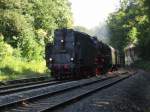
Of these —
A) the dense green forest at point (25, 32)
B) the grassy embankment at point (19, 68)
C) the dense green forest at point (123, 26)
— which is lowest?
the grassy embankment at point (19, 68)

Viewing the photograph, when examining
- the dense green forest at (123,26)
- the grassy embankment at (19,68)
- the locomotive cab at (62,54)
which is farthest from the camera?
the dense green forest at (123,26)

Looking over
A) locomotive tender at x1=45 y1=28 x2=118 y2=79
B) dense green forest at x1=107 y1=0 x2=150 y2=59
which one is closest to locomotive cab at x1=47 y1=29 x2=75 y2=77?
locomotive tender at x1=45 y1=28 x2=118 y2=79

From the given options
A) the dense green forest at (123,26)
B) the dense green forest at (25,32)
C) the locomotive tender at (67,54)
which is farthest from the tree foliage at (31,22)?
the dense green forest at (123,26)

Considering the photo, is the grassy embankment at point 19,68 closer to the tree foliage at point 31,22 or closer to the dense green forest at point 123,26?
the tree foliage at point 31,22

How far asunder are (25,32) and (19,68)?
8.52 metres

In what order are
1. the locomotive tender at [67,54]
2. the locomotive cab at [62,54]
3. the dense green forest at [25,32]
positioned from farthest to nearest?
1. the dense green forest at [25,32]
2. the locomotive tender at [67,54]
3. the locomotive cab at [62,54]

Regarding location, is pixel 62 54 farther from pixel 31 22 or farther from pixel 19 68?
pixel 31 22

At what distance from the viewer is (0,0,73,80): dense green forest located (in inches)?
1515

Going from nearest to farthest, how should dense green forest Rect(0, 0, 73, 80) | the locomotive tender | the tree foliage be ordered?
1. the locomotive tender
2. dense green forest Rect(0, 0, 73, 80)
3. the tree foliage

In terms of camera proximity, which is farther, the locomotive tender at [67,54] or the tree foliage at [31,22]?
the tree foliage at [31,22]

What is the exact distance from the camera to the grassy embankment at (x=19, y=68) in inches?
1313

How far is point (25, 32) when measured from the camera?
44.6 m

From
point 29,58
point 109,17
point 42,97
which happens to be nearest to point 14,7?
point 29,58

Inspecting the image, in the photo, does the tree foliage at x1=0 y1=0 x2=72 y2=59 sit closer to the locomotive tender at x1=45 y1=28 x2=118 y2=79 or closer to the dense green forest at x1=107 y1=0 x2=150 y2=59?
the locomotive tender at x1=45 y1=28 x2=118 y2=79
